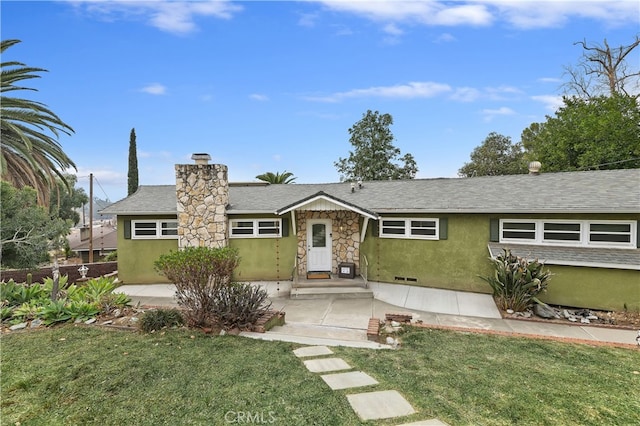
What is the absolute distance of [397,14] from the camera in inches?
440

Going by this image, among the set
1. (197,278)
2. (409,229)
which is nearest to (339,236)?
(409,229)

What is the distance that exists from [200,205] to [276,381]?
29.7ft

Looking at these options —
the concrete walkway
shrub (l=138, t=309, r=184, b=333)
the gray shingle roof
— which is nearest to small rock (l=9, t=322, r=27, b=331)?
shrub (l=138, t=309, r=184, b=333)

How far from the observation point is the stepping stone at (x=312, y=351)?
18.7 feet

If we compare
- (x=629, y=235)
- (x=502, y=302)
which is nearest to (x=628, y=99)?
(x=629, y=235)

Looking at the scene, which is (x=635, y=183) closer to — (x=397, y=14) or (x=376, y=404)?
(x=397, y=14)

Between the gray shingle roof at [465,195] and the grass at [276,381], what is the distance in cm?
471

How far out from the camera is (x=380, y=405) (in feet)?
13.0

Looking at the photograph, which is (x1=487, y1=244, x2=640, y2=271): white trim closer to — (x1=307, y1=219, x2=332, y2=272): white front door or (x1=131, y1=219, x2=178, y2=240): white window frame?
(x1=307, y1=219, x2=332, y2=272): white front door

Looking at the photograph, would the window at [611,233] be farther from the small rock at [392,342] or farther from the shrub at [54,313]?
the shrub at [54,313]

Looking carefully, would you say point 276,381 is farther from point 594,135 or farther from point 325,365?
point 594,135

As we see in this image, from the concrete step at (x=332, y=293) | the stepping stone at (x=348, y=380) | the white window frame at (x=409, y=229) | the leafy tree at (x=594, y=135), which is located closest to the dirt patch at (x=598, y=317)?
the white window frame at (x=409, y=229)

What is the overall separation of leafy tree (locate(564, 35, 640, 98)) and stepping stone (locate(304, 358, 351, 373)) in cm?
2878

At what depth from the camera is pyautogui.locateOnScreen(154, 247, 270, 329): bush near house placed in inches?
270
